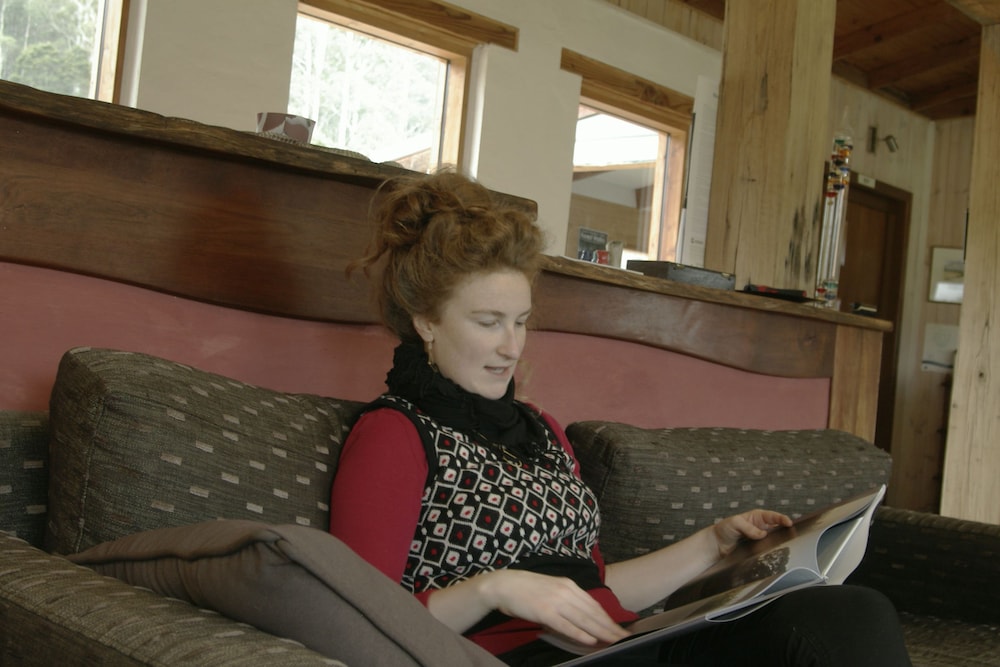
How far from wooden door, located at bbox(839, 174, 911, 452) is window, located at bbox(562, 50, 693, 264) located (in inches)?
73.9

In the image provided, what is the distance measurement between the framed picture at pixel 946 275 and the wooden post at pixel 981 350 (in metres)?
3.06

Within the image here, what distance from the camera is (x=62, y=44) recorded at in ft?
10.8

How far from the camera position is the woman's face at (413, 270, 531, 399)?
4.52 feet

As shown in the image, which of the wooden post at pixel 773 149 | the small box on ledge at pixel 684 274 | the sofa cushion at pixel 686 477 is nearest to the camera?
the sofa cushion at pixel 686 477

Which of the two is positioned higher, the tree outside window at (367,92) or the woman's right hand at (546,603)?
the tree outside window at (367,92)

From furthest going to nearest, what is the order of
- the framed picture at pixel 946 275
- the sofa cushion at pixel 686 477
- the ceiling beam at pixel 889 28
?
1. the framed picture at pixel 946 275
2. the ceiling beam at pixel 889 28
3. the sofa cushion at pixel 686 477

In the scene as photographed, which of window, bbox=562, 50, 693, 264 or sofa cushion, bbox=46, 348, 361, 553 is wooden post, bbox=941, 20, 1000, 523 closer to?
window, bbox=562, 50, 693, 264

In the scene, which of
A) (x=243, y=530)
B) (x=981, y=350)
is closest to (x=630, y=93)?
(x=981, y=350)

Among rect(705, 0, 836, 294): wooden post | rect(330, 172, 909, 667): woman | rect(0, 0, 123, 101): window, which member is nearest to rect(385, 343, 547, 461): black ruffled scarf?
rect(330, 172, 909, 667): woman

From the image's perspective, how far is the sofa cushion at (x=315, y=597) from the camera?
0.75m

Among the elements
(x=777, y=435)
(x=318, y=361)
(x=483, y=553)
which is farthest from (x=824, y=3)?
(x=483, y=553)

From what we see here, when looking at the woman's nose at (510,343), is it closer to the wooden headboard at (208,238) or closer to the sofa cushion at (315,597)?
the wooden headboard at (208,238)

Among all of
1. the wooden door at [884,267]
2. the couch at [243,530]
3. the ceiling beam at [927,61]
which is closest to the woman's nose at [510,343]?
the couch at [243,530]

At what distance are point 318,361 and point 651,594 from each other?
64cm
